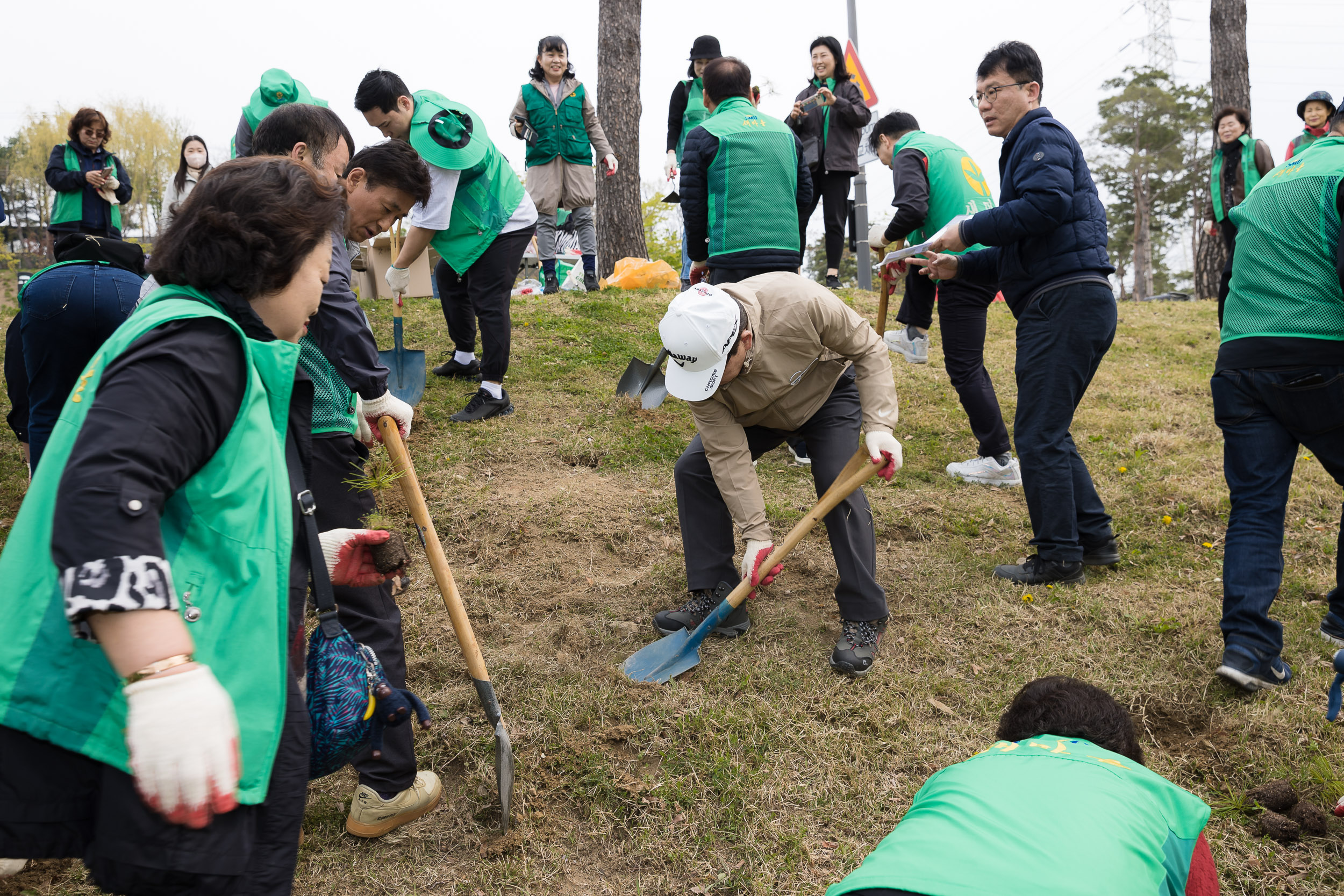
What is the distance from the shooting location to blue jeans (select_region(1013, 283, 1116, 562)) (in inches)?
137

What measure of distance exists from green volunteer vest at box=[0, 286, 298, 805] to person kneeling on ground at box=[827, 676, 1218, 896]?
940 millimetres

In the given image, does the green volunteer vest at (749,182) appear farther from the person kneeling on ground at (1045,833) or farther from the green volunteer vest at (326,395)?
the person kneeling on ground at (1045,833)

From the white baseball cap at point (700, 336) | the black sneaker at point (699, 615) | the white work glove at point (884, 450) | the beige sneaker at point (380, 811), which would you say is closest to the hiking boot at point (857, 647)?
the black sneaker at point (699, 615)

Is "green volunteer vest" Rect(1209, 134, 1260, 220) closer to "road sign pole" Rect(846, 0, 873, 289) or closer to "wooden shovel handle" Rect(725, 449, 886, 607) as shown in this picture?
"road sign pole" Rect(846, 0, 873, 289)

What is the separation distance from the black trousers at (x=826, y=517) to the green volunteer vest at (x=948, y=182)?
1.76 meters

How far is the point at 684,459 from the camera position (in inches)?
138

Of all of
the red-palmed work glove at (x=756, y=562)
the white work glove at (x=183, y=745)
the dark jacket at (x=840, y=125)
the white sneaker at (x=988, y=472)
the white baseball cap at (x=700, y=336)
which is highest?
the dark jacket at (x=840, y=125)

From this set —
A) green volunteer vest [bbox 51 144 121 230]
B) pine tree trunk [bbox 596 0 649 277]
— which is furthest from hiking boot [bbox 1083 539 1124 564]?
green volunteer vest [bbox 51 144 121 230]

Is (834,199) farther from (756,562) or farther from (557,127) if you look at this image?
(756,562)

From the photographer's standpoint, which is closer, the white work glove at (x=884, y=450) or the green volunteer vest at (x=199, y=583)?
the green volunteer vest at (x=199, y=583)

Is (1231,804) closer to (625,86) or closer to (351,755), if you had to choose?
(351,755)

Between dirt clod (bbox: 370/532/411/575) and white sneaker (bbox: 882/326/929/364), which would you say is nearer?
dirt clod (bbox: 370/532/411/575)

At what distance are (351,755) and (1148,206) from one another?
36.6 meters

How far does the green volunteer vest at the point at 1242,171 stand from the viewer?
26.3 feet
